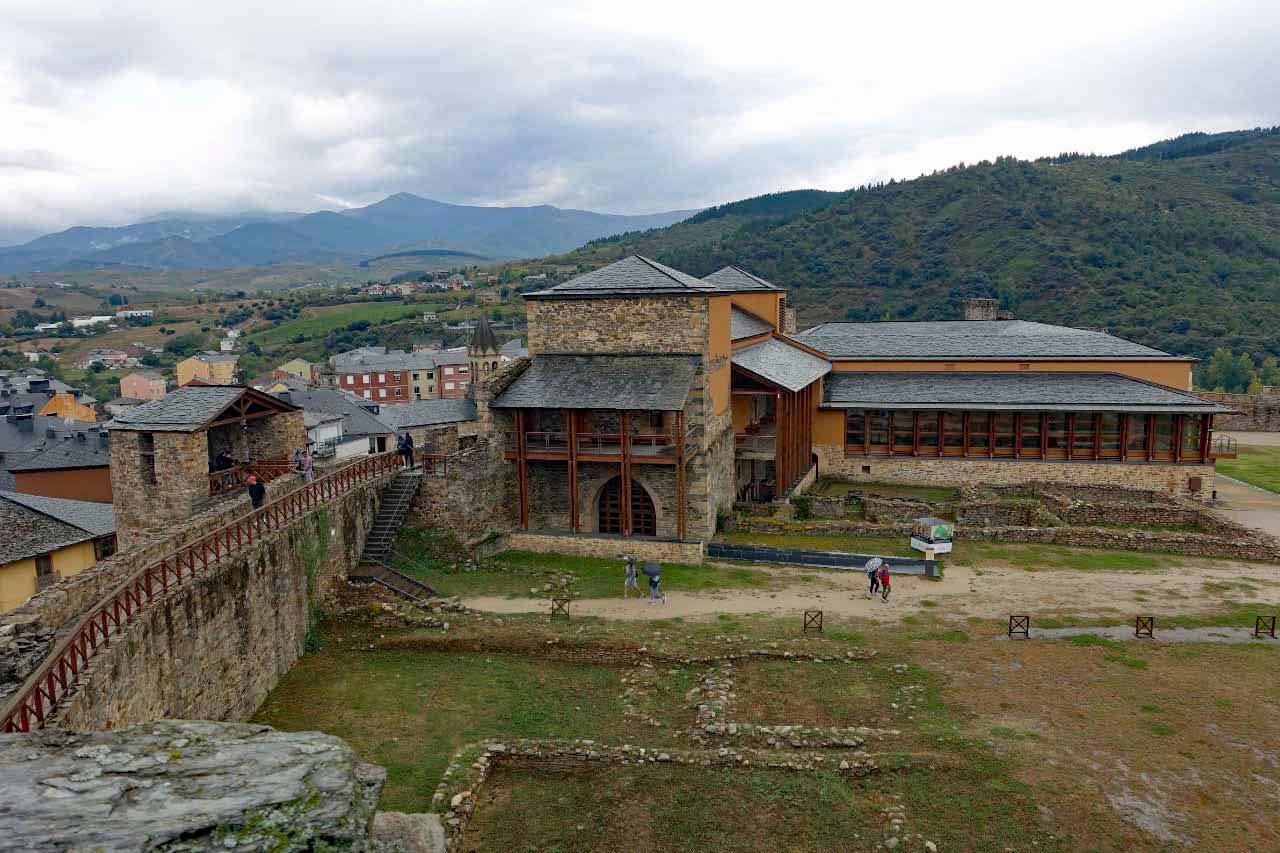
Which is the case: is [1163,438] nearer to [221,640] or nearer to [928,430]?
[928,430]

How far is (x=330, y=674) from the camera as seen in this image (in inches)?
723

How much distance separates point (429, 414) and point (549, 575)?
38403 millimetres

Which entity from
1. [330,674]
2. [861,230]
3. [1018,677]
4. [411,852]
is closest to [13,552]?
[330,674]

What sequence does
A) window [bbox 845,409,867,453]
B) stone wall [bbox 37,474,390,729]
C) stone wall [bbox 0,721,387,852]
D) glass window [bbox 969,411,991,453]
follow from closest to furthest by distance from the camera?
1. stone wall [bbox 0,721,387,852]
2. stone wall [bbox 37,474,390,729]
3. glass window [bbox 969,411,991,453]
4. window [bbox 845,409,867,453]

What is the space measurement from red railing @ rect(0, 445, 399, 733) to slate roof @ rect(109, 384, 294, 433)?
4.69 m

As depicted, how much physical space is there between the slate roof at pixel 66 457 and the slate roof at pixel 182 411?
18917 mm

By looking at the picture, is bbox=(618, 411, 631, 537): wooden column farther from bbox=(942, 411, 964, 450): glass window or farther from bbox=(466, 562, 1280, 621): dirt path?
bbox=(942, 411, 964, 450): glass window

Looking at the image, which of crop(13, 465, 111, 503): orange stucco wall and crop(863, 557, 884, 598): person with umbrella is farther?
crop(13, 465, 111, 503): orange stucco wall

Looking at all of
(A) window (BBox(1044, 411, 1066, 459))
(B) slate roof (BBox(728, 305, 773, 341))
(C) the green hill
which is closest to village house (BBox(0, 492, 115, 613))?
(B) slate roof (BBox(728, 305, 773, 341))

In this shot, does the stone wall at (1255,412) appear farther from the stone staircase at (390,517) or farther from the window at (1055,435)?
the stone staircase at (390,517)

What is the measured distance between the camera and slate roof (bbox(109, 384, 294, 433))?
78.6ft

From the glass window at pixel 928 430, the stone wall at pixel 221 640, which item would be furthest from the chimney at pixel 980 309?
the stone wall at pixel 221 640

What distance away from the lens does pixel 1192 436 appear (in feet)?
119

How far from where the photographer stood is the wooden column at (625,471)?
26.8 metres
